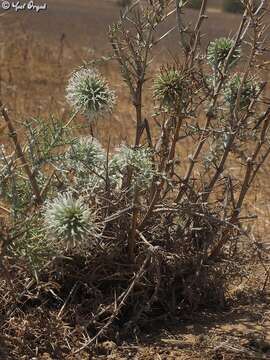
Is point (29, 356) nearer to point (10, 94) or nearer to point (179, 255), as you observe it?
point (179, 255)

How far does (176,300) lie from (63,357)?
59 cm

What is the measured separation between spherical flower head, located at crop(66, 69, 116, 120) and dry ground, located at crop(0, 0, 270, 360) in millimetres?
92

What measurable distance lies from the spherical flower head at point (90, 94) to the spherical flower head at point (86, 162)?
0.39ft

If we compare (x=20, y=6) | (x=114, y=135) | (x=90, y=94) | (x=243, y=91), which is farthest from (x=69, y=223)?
(x=114, y=135)

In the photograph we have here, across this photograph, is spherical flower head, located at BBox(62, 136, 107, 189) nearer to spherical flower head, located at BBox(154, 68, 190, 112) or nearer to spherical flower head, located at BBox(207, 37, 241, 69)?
spherical flower head, located at BBox(154, 68, 190, 112)

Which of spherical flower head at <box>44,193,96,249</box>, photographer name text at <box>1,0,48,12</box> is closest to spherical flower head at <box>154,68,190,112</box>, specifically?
spherical flower head at <box>44,193,96,249</box>

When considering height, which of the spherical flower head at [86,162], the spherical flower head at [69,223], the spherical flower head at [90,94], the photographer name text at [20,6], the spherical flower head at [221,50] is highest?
the photographer name text at [20,6]

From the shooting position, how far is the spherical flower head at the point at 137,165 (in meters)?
2.24

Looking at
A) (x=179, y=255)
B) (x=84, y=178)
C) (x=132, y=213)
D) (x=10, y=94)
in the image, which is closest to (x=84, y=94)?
(x=84, y=178)

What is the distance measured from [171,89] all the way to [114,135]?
3608 millimetres

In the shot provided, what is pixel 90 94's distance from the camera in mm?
2484

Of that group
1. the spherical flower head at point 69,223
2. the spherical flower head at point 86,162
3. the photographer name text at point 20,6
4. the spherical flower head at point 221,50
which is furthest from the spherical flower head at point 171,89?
the photographer name text at point 20,6

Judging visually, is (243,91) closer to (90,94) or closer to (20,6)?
(90,94)

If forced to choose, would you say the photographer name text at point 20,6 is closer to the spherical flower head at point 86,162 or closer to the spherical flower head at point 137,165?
the spherical flower head at point 86,162
